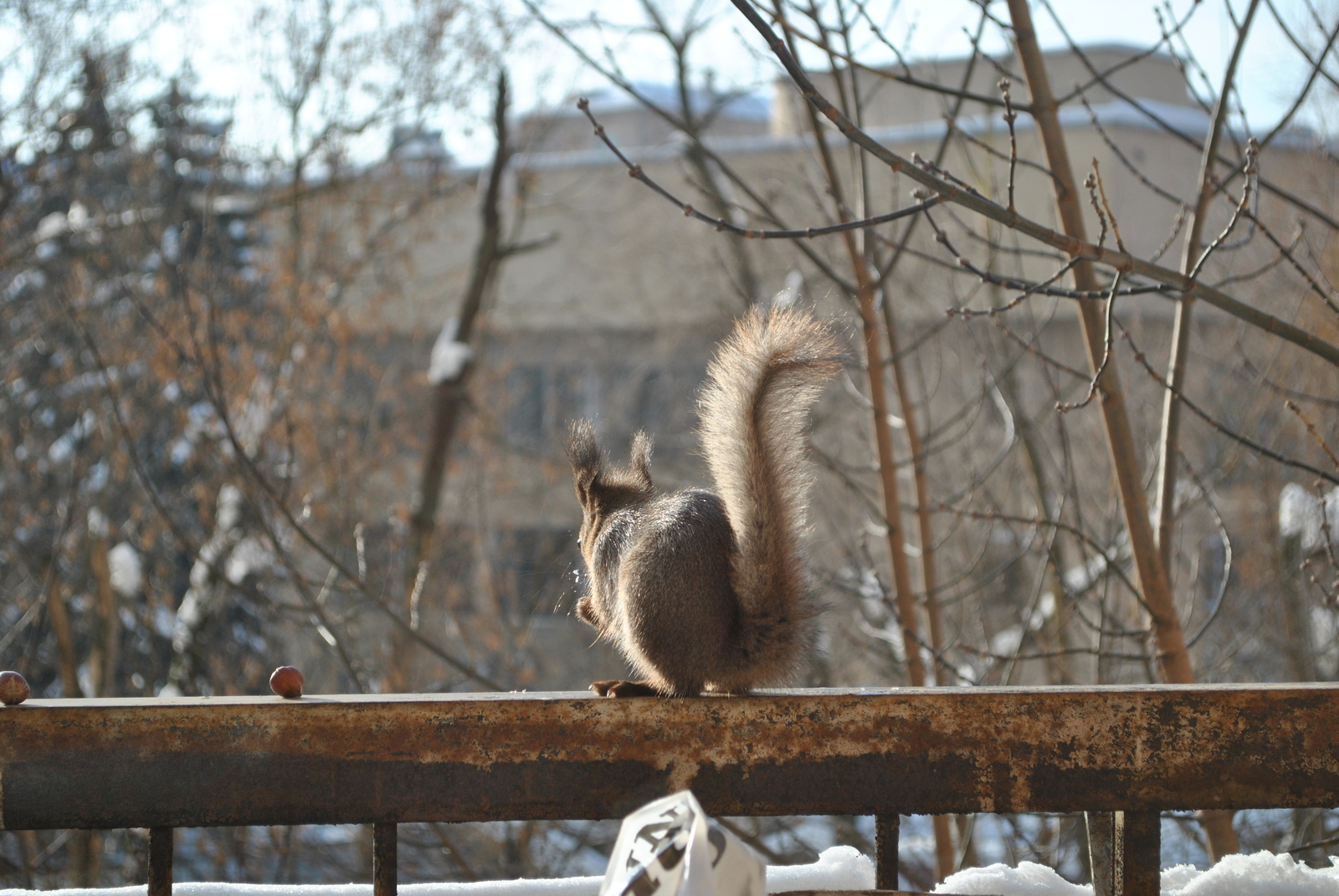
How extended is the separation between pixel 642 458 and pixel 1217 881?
1106mm

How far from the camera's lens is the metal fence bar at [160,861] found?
4.50 feet

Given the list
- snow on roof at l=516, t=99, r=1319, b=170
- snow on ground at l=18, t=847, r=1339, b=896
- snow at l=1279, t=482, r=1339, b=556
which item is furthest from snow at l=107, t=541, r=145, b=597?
snow at l=1279, t=482, r=1339, b=556

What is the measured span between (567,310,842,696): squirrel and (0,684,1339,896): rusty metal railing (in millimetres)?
338

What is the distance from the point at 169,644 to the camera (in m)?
8.15

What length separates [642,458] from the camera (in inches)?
83.1

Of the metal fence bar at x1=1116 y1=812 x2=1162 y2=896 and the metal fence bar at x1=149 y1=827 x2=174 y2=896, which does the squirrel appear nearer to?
the metal fence bar at x1=1116 y1=812 x2=1162 y2=896

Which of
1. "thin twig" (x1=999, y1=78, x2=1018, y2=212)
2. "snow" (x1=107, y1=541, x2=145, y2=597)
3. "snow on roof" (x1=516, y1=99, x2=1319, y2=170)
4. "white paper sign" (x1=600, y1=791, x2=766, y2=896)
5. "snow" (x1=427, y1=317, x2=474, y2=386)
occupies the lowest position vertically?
"snow" (x1=107, y1=541, x2=145, y2=597)

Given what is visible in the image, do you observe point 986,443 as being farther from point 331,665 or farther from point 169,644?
point 169,644

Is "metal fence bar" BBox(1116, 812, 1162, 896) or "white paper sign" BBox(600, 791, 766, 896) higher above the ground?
"white paper sign" BBox(600, 791, 766, 896)

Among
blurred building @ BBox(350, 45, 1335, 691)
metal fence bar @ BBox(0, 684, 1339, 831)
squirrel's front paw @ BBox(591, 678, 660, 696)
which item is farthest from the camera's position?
blurred building @ BBox(350, 45, 1335, 691)

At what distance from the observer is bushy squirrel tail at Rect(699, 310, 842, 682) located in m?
1.71

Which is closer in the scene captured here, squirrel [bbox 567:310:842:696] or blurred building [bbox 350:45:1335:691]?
squirrel [bbox 567:310:842:696]

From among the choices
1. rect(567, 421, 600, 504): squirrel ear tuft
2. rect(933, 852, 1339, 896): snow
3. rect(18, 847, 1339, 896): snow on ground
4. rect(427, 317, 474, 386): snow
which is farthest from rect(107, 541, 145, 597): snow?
rect(933, 852, 1339, 896): snow

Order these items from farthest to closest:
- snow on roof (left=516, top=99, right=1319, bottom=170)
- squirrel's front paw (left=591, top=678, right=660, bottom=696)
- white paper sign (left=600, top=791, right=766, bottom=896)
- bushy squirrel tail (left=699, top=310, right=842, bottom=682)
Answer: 1. snow on roof (left=516, top=99, right=1319, bottom=170)
2. squirrel's front paw (left=591, top=678, right=660, bottom=696)
3. bushy squirrel tail (left=699, top=310, right=842, bottom=682)
4. white paper sign (left=600, top=791, right=766, bottom=896)
